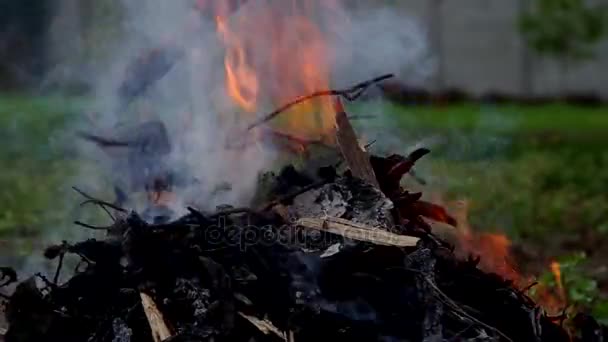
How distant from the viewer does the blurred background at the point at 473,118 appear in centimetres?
650

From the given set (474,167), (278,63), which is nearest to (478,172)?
(474,167)

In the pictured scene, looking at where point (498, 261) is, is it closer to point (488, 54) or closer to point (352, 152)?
point (352, 152)

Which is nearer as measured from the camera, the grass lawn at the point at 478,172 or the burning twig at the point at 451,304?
the burning twig at the point at 451,304

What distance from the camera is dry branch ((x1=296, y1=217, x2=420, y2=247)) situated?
3592 millimetres

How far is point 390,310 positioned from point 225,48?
4.52ft

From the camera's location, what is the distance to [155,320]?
11.6 feet

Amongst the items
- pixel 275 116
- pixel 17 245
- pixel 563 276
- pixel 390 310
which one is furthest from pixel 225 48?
pixel 17 245

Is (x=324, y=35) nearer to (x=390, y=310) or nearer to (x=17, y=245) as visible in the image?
(x=390, y=310)

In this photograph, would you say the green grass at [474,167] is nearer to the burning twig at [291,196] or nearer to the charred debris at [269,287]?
the burning twig at [291,196]

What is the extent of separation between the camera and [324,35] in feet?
15.1

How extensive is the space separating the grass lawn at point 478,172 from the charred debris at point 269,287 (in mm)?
1355

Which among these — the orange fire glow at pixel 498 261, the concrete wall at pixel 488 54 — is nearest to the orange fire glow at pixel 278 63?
the orange fire glow at pixel 498 261

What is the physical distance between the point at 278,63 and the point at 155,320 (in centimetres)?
131

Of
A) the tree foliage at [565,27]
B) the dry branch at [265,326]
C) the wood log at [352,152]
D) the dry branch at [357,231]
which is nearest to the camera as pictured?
the dry branch at [265,326]
